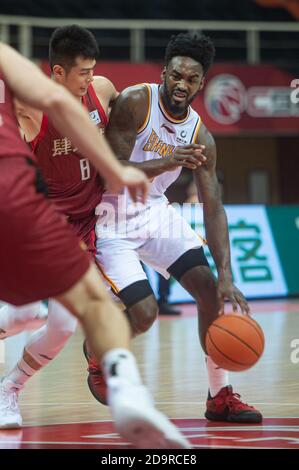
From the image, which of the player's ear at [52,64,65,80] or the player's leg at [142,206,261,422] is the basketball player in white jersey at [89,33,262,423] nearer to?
the player's leg at [142,206,261,422]

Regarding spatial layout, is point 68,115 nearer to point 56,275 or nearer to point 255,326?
point 56,275

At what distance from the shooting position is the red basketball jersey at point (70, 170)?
216 inches

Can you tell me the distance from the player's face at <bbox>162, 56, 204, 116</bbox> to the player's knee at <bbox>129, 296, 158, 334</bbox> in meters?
1.13

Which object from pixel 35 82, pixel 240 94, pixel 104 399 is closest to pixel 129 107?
pixel 104 399

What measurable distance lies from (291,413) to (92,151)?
2573 mm

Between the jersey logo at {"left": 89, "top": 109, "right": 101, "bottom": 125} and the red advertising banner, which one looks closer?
the jersey logo at {"left": 89, "top": 109, "right": 101, "bottom": 125}

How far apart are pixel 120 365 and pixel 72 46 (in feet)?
7.52

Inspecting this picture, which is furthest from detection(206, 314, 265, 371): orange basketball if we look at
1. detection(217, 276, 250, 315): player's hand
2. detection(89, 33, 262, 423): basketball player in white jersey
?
detection(89, 33, 262, 423): basketball player in white jersey

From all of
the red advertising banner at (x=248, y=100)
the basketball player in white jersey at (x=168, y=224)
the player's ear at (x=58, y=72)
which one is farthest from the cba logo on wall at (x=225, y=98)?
the player's ear at (x=58, y=72)

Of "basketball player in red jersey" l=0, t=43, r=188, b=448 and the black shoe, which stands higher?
the black shoe

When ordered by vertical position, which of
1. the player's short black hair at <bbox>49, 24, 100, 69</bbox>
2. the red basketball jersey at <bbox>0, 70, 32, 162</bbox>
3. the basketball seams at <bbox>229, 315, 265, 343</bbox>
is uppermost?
the player's short black hair at <bbox>49, 24, 100, 69</bbox>

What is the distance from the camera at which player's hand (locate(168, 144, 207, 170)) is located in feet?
16.8
